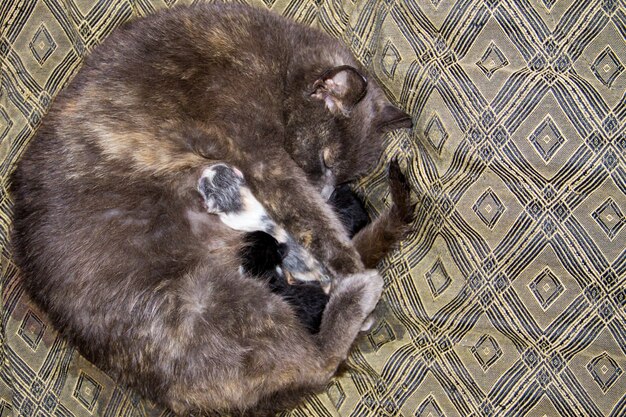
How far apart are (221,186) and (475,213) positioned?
38.3 inches

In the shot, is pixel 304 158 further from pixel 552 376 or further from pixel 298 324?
pixel 552 376

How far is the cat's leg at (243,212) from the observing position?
230cm

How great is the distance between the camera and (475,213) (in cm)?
234

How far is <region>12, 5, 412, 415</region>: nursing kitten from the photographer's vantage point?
2.14 m

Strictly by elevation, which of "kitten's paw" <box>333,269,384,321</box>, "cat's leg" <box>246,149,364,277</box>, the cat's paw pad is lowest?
"kitten's paw" <box>333,269,384,321</box>

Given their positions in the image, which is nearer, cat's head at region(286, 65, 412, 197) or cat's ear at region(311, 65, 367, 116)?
cat's ear at region(311, 65, 367, 116)

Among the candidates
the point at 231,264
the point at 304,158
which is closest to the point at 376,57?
the point at 304,158

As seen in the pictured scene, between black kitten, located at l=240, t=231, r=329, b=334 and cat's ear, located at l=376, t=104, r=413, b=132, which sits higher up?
cat's ear, located at l=376, t=104, r=413, b=132

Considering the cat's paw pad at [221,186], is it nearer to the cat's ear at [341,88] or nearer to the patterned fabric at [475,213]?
the cat's ear at [341,88]

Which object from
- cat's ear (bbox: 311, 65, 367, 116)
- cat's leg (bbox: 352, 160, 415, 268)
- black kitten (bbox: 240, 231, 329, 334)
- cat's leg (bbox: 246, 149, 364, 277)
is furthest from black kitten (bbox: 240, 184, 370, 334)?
cat's ear (bbox: 311, 65, 367, 116)

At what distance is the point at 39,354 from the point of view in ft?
7.69

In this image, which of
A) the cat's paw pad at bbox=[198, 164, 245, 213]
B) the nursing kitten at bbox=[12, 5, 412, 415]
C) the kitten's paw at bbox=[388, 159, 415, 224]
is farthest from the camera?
the kitten's paw at bbox=[388, 159, 415, 224]

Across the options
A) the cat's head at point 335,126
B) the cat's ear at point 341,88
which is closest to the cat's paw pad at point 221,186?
the cat's head at point 335,126

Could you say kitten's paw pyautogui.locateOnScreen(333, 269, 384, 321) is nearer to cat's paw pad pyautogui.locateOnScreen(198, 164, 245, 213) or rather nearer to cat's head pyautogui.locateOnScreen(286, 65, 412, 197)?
cat's head pyautogui.locateOnScreen(286, 65, 412, 197)
